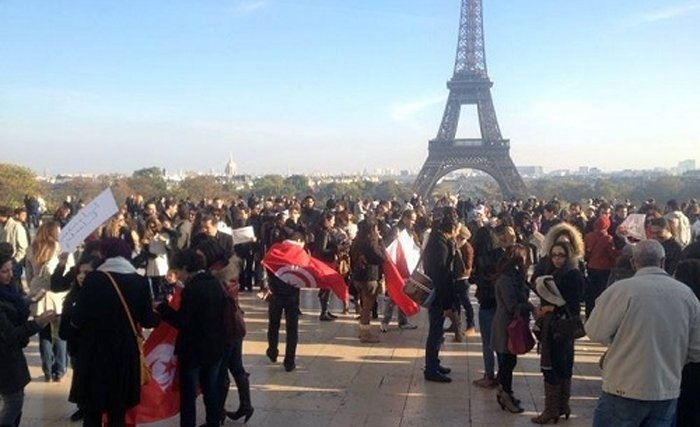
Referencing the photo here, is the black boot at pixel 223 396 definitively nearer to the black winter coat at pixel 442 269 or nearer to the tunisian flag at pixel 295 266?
the tunisian flag at pixel 295 266

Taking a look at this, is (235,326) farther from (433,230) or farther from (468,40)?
(468,40)

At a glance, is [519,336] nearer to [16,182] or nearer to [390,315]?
[390,315]

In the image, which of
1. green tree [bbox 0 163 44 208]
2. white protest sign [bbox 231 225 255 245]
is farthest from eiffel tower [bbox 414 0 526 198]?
white protest sign [bbox 231 225 255 245]

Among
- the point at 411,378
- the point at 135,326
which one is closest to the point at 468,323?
the point at 411,378

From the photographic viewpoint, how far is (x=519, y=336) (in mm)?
6246

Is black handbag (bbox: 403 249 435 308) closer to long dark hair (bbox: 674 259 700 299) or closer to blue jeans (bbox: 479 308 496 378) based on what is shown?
blue jeans (bbox: 479 308 496 378)

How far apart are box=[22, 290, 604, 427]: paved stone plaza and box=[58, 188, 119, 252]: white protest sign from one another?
5.76 ft

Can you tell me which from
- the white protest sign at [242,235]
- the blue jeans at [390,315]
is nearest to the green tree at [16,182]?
the white protest sign at [242,235]

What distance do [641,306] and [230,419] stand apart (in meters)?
3.95

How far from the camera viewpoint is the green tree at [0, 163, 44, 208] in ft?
121

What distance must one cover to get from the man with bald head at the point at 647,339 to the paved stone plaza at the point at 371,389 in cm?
213

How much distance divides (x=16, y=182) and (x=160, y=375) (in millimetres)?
37087

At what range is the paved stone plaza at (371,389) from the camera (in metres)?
6.22

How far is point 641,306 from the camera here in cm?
400
